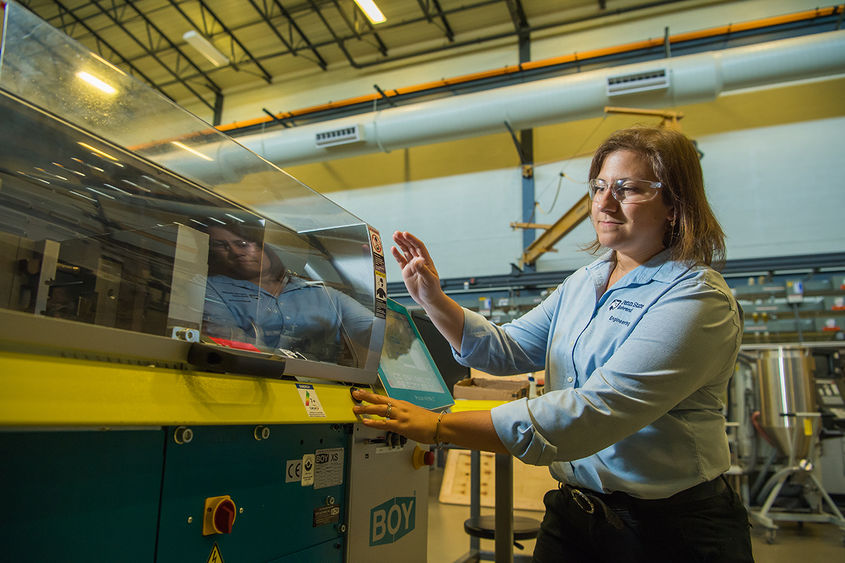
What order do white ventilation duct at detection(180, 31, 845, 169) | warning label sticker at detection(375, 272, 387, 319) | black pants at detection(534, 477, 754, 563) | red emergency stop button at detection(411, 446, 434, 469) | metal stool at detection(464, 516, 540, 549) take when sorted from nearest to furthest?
black pants at detection(534, 477, 754, 563)
warning label sticker at detection(375, 272, 387, 319)
red emergency stop button at detection(411, 446, 434, 469)
metal stool at detection(464, 516, 540, 549)
white ventilation duct at detection(180, 31, 845, 169)

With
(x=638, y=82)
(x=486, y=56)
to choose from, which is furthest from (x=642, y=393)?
(x=486, y=56)

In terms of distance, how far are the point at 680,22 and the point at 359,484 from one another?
25.5ft

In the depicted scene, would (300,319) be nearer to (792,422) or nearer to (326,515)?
(326,515)

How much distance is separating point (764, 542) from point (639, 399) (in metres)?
3.95

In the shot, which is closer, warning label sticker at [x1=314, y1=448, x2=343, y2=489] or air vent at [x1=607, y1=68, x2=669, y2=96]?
warning label sticker at [x1=314, y1=448, x2=343, y2=489]

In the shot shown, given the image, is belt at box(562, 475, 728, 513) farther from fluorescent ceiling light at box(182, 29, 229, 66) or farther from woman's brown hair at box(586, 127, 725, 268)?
fluorescent ceiling light at box(182, 29, 229, 66)

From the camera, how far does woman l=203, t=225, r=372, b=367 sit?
124 centimetres

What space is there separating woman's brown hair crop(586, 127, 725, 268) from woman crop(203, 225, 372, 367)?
2.73ft

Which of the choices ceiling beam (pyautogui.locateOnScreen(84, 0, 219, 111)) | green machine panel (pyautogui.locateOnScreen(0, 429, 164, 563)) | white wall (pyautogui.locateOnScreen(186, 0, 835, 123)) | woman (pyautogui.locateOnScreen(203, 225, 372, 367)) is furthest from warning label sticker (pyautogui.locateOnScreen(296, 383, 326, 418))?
ceiling beam (pyautogui.locateOnScreen(84, 0, 219, 111))

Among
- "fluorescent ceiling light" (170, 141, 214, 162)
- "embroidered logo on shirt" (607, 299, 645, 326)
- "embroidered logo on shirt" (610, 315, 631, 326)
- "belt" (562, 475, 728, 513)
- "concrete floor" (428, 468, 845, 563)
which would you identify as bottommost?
"concrete floor" (428, 468, 845, 563)

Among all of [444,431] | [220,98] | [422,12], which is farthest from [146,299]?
[220,98]

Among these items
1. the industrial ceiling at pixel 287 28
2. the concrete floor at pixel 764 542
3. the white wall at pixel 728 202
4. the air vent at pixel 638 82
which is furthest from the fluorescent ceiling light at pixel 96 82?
the industrial ceiling at pixel 287 28

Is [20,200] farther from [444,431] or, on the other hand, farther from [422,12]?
[422,12]

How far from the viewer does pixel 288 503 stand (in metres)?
1.15
